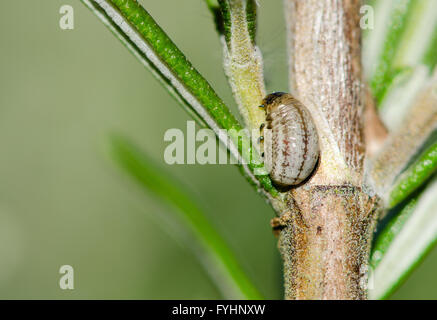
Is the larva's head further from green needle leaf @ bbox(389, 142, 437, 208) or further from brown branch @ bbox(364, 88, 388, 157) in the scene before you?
green needle leaf @ bbox(389, 142, 437, 208)

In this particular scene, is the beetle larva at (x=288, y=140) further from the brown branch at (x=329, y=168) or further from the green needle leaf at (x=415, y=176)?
the green needle leaf at (x=415, y=176)

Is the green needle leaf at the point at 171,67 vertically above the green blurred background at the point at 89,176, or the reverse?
the green blurred background at the point at 89,176

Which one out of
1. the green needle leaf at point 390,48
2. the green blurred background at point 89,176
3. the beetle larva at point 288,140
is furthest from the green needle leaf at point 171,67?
the green blurred background at point 89,176

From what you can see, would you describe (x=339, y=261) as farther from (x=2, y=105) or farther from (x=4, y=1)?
(x=4, y=1)

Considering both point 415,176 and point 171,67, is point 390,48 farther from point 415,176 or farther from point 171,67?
point 171,67

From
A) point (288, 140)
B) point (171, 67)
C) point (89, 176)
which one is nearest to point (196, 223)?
point (288, 140)
